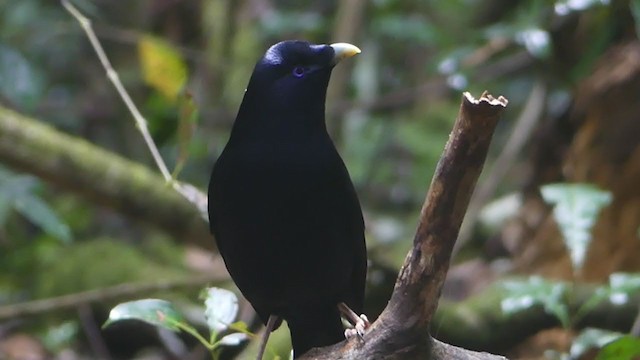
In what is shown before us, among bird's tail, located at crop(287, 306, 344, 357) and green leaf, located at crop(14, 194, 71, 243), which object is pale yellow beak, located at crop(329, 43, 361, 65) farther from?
green leaf, located at crop(14, 194, 71, 243)

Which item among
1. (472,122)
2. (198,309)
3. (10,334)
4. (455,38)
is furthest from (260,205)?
(455,38)

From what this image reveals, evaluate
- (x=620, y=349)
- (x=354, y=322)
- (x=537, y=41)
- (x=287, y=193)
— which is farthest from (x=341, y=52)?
(x=537, y=41)

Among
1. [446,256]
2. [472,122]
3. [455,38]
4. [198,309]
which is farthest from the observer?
[455,38]

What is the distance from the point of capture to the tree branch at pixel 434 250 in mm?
2207

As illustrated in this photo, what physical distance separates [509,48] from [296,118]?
129 inches

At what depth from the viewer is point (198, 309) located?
18.7 ft

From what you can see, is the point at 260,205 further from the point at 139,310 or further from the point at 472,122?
the point at 472,122

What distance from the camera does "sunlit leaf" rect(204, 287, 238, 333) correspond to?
316cm

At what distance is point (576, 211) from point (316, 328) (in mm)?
1128

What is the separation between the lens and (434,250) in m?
2.38

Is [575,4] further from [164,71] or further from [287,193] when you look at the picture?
[164,71]

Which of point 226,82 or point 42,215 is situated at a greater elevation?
point 226,82

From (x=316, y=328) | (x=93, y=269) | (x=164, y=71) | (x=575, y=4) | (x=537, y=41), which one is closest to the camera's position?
(x=316, y=328)

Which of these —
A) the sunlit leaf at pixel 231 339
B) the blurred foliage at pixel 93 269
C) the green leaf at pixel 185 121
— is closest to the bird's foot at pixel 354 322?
the sunlit leaf at pixel 231 339
